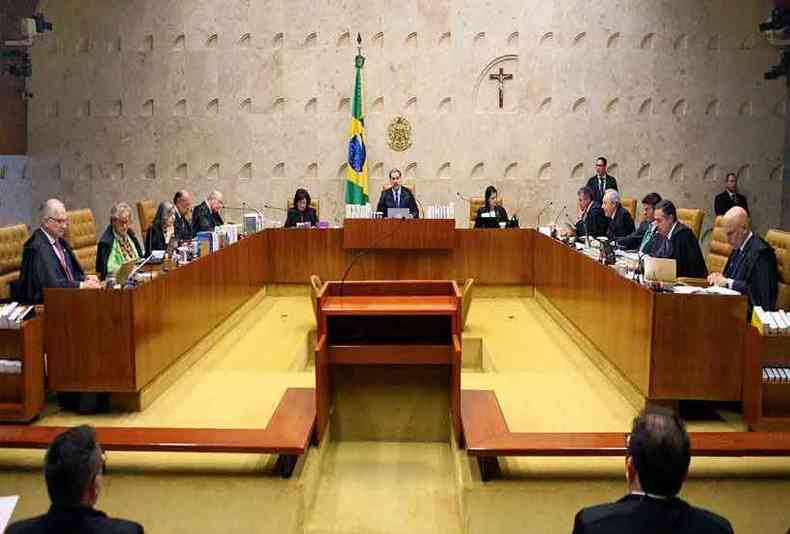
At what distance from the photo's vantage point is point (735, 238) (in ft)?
17.6

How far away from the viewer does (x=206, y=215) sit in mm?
9039

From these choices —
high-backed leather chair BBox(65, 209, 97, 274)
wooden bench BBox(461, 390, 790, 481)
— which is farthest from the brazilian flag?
wooden bench BBox(461, 390, 790, 481)

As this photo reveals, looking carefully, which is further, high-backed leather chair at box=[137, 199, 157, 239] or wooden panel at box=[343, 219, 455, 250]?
high-backed leather chair at box=[137, 199, 157, 239]

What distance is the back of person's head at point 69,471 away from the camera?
2107 millimetres

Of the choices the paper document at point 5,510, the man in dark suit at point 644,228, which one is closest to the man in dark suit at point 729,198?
the man in dark suit at point 644,228

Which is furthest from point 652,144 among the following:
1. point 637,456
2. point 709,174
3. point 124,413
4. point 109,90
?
point 637,456

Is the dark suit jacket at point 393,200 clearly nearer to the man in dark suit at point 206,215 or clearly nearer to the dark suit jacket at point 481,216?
the dark suit jacket at point 481,216

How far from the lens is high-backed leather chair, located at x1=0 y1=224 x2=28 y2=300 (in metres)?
6.12

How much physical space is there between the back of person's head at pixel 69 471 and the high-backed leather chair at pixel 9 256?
438cm

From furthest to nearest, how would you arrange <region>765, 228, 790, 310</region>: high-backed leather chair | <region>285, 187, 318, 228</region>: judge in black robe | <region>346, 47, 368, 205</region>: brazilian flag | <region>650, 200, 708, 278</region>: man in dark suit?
<region>346, 47, 368, 205</region>: brazilian flag, <region>285, 187, 318, 228</region>: judge in black robe, <region>650, 200, 708, 278</region>: man in dark suit, <region>765, 228, 790, 310</region>: high-backed leather chair

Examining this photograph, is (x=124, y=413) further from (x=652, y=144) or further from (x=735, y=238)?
(x=652, y=144)

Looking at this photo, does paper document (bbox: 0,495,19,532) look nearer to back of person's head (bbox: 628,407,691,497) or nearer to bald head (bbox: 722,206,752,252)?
back of person's head (bbox: 628,407,691,497)

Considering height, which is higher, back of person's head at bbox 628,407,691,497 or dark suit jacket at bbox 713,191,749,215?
dark suit jacket at bbox 713,191,749,215

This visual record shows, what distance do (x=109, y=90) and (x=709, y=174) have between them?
888 centimetres
